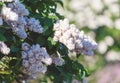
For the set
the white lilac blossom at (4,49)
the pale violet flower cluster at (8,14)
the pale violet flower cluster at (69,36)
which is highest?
the pale violet flower cluster at (69,36)

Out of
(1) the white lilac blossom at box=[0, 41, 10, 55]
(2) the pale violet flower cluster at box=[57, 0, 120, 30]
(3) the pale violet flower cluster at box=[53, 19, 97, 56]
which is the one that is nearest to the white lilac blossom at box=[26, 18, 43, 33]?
(3) the pale violet flower cluster at box=[53, 19, 97, 56]

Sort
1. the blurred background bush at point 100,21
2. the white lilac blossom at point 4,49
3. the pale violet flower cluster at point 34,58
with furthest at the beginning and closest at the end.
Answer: the blurred background bush at point 100,21 < the pale violet flower cluster at point 34,58 < the white lilac blossom at point 4,49

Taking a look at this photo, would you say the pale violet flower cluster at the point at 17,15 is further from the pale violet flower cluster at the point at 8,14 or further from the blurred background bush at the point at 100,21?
the blurred background bush at the point at 100,21

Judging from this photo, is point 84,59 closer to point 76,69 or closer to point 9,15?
point 76,69

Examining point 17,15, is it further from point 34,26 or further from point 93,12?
point 93,12

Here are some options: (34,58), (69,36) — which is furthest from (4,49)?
(69,36)

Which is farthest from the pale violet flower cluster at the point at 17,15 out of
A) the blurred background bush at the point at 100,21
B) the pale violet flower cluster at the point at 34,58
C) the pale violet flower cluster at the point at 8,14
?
the blurred background bush at the point at 100,21

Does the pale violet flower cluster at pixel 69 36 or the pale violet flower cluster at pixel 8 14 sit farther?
the pale violet flower cluster at pixel 69 36

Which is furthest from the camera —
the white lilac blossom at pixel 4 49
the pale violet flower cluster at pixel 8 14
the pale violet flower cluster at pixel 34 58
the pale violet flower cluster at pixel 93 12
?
the pale violet flower cluster at pixel 93 12

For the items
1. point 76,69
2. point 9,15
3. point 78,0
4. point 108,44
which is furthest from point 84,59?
point 9,15
